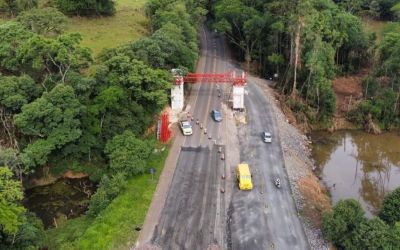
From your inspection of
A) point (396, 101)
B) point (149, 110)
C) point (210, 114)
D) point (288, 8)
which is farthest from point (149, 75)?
→ point (396, 101)

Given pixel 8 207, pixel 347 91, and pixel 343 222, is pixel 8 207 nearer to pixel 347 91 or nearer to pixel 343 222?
pixel 343 222

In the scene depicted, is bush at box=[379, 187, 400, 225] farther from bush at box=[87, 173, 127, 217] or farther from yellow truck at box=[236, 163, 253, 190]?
bush at box=[87, 173, 127, 217]

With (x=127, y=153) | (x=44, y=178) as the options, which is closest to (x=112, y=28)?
(x=44, y=178)

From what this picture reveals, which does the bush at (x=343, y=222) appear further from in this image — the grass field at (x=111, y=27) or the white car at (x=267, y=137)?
the grass field at (x=111, y=27)

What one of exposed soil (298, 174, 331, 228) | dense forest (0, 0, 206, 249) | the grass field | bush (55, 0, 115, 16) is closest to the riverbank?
exposed soil (298, 174, 331, 228)

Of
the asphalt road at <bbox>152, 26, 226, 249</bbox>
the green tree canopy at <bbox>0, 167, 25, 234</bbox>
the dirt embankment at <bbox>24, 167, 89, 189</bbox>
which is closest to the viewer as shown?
the green tree canopy at <bbox>0, 167, 25, 234</bbox>

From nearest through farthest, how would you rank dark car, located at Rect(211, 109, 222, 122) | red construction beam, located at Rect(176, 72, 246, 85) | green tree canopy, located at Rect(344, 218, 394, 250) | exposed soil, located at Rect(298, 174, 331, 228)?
1. green tree canopy, located at Rect(344, 218, 394, 250)
2. exposed soil, located at Rect(298, 174, 331, 228)
3. dark car, located at Rect(211, 109, 222, 122)
4. red construction beam, located at Rect(176, 72, 246, 85)

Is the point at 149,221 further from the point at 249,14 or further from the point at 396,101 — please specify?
the point at 249,14
